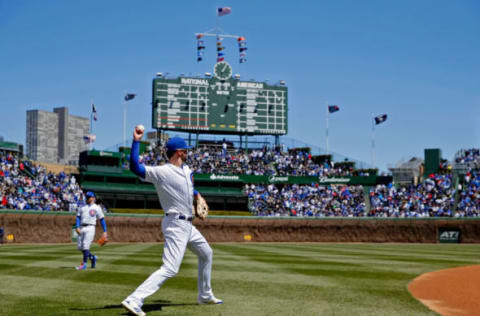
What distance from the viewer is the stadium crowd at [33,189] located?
31.6 meters

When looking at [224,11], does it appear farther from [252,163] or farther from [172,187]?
[172,187]

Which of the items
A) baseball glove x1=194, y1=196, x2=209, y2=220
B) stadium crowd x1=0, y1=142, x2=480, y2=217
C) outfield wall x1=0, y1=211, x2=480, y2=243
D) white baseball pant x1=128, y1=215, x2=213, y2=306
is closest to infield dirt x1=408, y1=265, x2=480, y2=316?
white baseball pant x1=128, y1=215, x2=213, y2=306

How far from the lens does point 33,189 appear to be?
3372 cm

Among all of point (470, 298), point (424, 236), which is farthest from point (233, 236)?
point (470, 298)

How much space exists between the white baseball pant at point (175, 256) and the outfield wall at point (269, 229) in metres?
24.3

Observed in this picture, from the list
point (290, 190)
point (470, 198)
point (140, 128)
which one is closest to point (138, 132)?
point (140, 128)

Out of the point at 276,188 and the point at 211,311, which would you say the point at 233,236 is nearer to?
the point at 276,188

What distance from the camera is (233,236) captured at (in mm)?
32031

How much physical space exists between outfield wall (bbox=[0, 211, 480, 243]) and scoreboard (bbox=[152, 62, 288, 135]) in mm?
14101

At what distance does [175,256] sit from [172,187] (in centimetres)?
81

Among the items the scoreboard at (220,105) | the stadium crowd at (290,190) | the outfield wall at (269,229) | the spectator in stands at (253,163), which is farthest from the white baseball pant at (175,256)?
the spectator in stands at (253,163)

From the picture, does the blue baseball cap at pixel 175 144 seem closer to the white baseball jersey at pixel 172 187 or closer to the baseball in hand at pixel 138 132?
the white baseball jersey at pixel 172 187

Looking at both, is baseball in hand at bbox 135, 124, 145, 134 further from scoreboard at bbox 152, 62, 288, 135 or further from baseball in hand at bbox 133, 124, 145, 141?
scoreboard at bbox 152, 62, 288, 135

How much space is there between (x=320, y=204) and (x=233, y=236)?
1096 centimetres
